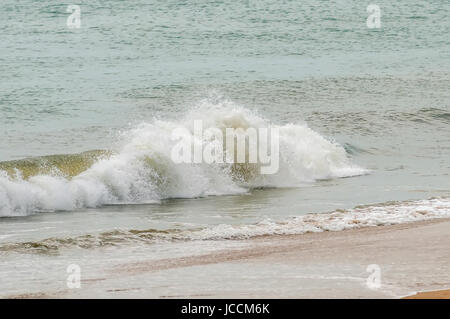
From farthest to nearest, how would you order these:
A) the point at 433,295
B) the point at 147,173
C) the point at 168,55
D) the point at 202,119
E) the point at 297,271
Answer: the point at 168,55
the point at 202,119
the point at 147,173
the point at 297,271
the point at 433,295

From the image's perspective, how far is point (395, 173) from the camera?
14281mm

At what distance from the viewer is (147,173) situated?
12547 mm

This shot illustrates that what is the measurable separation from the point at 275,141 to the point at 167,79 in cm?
944

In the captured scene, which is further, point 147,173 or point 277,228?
point 147,173

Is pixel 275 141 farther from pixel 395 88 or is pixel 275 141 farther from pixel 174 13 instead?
pixel 174 13

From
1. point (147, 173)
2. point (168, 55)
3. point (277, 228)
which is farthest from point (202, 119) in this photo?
point (168, 55)

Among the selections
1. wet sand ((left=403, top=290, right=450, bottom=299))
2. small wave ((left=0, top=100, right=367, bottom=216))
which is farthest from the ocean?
wet sand ((left=403, top=290, right=450, bottom=299))

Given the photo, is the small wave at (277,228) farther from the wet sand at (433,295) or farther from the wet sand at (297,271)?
the wet sand at (433,295)

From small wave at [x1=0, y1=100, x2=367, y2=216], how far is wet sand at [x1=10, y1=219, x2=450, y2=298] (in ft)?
10.9

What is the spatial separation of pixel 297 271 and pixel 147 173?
221 inches

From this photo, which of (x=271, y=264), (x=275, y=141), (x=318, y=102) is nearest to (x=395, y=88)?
(x=318, y=102)

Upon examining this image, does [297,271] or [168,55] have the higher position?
[168,55]

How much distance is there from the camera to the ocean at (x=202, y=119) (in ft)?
31.9

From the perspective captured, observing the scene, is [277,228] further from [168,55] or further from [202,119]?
[168,55]
